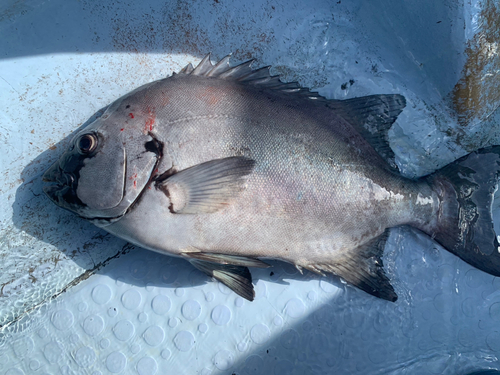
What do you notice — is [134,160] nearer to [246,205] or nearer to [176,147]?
[176,147]

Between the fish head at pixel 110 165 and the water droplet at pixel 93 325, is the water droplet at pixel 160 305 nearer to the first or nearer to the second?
the water droplet at pixel 93 325

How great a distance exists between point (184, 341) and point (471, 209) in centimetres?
173

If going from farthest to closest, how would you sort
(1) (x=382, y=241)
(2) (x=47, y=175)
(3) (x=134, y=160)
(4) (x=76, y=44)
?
(4) (x=76, y=44), (1) (x=382, y=241), (2) (x=47, y=175), (3) (x=134, y=160)

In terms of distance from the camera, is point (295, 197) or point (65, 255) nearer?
point (295, 197)

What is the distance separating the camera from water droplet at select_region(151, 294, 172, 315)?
1771 millimetres

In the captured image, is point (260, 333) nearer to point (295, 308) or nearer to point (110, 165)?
point (295, 308)

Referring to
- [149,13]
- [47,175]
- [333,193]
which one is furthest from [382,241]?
[149,13]

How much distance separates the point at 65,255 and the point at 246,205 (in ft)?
3.54

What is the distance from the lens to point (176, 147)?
4.75 ft

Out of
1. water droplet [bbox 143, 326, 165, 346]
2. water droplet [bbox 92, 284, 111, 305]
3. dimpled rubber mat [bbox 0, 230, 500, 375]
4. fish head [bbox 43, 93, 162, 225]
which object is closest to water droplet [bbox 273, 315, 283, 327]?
dimpled rubber mat [bbox 0, 230, 500, 375]

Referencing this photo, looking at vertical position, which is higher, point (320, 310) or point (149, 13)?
point (149, 13)

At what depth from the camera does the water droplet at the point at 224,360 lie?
5.73 ft

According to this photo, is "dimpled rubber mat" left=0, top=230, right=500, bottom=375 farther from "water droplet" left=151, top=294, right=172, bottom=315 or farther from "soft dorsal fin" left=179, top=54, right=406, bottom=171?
"soft dorsal fin" left=179, top=54, right=406, bottom=171

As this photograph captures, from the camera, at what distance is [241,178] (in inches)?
57.2
